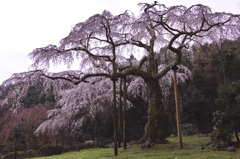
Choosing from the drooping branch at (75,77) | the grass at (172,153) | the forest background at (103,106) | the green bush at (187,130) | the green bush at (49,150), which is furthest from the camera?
the green bush at (187,130)

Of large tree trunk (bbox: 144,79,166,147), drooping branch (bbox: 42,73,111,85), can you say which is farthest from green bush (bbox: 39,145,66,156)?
large tree trunk (bbox: 144,79,166,147)

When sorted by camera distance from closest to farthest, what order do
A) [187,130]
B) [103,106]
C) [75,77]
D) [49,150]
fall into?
[75,77], [49,150], [103,106], [187,130]

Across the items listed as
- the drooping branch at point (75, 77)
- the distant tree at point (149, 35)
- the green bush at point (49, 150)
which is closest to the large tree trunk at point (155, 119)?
the distant tree at point (149, 35)

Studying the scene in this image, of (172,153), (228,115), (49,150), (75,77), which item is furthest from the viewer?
(49,150)

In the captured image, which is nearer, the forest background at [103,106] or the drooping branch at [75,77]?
the drooping branch at [75,77]

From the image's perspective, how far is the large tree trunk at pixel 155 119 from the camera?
306 inches

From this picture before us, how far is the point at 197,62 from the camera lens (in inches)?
652

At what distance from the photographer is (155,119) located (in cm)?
795

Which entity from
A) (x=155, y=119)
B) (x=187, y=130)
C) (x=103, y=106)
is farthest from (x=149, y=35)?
(x=187, y=130)

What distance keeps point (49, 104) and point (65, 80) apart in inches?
354

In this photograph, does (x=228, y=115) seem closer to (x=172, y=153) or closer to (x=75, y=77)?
(x=172, y=153)

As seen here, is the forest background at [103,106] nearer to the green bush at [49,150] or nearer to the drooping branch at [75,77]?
the drooping branch at [75,77]

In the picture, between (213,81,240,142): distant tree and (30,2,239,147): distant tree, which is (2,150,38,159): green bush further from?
(213,81,240,142): distant tree

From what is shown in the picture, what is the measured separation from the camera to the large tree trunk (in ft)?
25.5
